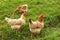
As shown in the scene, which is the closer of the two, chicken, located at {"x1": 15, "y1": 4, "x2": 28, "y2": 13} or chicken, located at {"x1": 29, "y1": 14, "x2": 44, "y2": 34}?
chicken, located at {"x1": 29, "y1": 14, "x2": 44, "y2": 34}

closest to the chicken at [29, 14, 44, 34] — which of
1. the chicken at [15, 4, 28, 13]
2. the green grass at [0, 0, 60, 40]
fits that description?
the green grass at [0, 0, 60, 40]

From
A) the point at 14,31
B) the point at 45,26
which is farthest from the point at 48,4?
the point at 14,31

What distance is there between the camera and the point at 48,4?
9.74 metres

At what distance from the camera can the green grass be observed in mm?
7281

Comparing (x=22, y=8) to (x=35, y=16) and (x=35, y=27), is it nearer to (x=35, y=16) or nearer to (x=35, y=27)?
(x=35, y=16)

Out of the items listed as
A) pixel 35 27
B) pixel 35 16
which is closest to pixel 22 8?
pixel 35 16

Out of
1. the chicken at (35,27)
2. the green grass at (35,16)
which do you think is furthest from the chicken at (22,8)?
the chicken at (35,27)

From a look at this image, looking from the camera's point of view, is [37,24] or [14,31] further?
[14,31]

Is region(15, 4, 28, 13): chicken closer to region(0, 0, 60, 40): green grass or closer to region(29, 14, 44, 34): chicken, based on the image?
region(0, 0, 60, 40): green grass

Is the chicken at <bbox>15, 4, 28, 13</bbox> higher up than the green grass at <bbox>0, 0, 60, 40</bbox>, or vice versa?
the chicken at <bbox>15, 4, 28, 13</bbox>

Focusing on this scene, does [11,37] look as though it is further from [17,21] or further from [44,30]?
[44,30]

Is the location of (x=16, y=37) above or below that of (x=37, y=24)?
below

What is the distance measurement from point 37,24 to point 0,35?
130cm

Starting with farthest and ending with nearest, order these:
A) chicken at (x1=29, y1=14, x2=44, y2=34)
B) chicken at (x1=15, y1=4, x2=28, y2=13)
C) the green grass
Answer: chicken at (x1=15, y1=4, x2=28, y2=13) < the green grass < chicken at (x1=29, y1=14, x2=44, y2=34)
